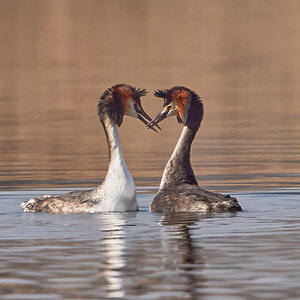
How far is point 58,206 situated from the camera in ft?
63.4

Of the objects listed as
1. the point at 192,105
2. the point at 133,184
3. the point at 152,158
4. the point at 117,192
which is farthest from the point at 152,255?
the point at 152,158

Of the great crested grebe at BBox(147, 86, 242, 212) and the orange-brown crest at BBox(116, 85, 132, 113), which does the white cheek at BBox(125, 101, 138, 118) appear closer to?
the orange-brown crest at BBox(116, 85, 132, 113)

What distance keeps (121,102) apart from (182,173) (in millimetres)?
1348

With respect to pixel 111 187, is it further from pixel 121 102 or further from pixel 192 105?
pixel 192 105

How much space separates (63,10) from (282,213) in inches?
2824

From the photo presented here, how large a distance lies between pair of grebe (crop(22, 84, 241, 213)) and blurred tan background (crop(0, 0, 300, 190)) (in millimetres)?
2401

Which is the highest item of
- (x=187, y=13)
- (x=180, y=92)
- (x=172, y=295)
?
(x=187, y=13)

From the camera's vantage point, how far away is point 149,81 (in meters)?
49.8

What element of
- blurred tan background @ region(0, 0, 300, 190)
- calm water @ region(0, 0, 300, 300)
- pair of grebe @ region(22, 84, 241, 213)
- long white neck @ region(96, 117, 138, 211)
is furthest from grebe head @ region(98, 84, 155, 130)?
blurred tan background @ region(0, 0, 300, 190)

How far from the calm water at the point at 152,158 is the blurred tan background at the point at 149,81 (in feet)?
0.31

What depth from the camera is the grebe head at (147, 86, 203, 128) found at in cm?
2023

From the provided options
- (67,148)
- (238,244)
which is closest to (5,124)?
(67,148)

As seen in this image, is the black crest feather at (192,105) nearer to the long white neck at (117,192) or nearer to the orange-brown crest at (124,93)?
the orange-brown crest at (124,93)

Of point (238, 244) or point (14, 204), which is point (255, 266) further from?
point (14, 204)
